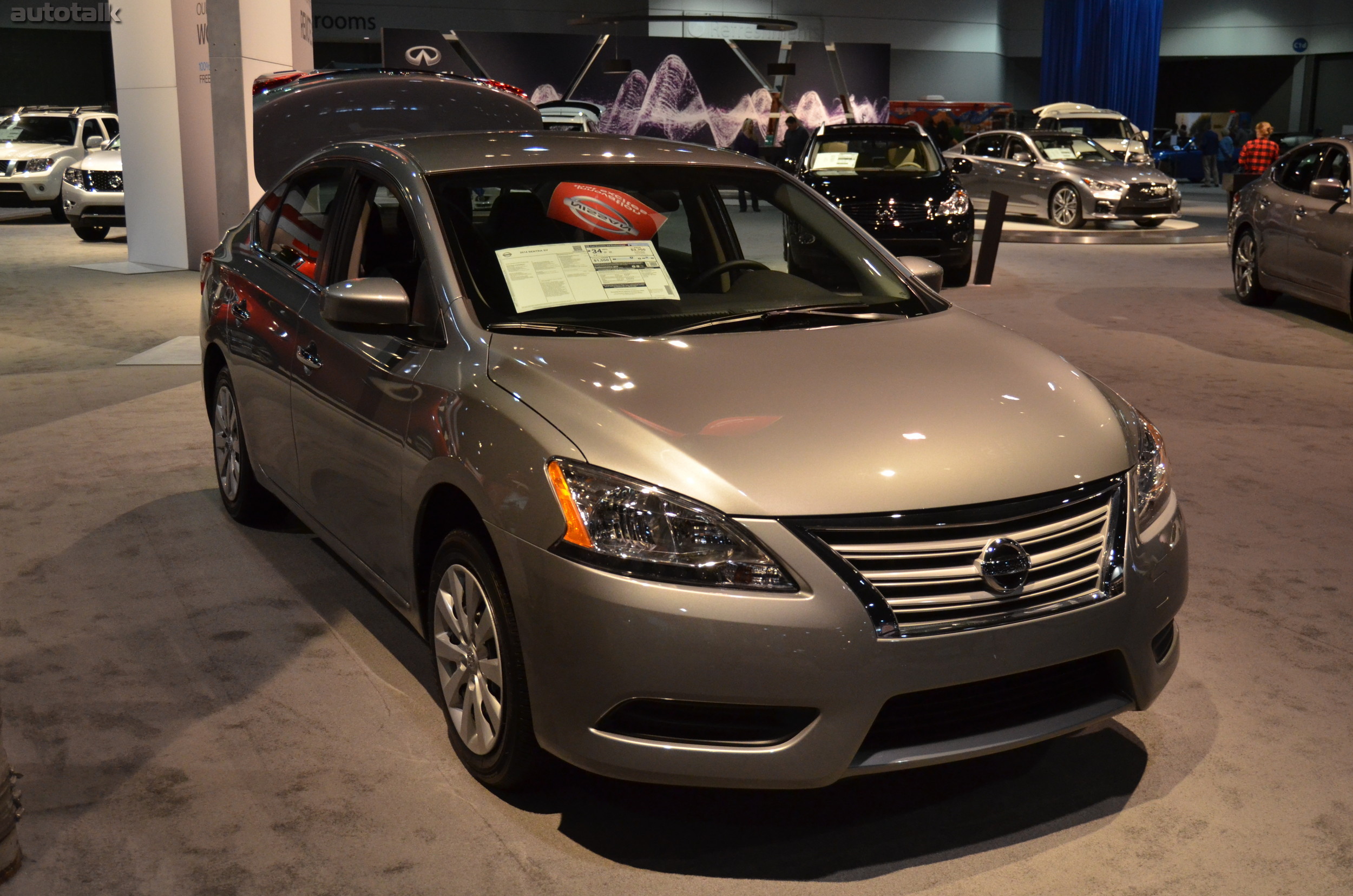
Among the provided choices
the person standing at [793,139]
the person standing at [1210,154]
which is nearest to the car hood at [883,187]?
the person standing at [793,139]

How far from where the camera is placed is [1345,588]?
14.6 ft

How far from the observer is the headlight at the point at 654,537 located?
8.21 feet

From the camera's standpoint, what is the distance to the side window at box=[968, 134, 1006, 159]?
19.8m

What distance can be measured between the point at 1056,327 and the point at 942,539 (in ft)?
26.0

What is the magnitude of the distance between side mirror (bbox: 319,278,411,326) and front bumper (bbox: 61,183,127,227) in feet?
47.4

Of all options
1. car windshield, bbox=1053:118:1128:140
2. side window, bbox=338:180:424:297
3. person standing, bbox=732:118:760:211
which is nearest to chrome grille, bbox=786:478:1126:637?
side window, bbox=338:180:424:297

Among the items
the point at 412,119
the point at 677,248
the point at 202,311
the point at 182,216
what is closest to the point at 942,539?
the point at 677,248

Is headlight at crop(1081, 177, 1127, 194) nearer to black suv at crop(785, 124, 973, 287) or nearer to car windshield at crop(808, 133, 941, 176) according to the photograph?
car windshield at crop(808, 133, 941, 176)

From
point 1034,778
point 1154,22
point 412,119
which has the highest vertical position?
point 1154,22

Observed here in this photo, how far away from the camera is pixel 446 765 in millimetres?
3174

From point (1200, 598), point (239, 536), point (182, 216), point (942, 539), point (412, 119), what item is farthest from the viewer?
point (182, 216)

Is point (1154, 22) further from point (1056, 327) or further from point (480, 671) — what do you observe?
point (480, 671)

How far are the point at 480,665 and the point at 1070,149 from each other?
17.8 m

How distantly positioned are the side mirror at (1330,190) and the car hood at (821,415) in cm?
686
